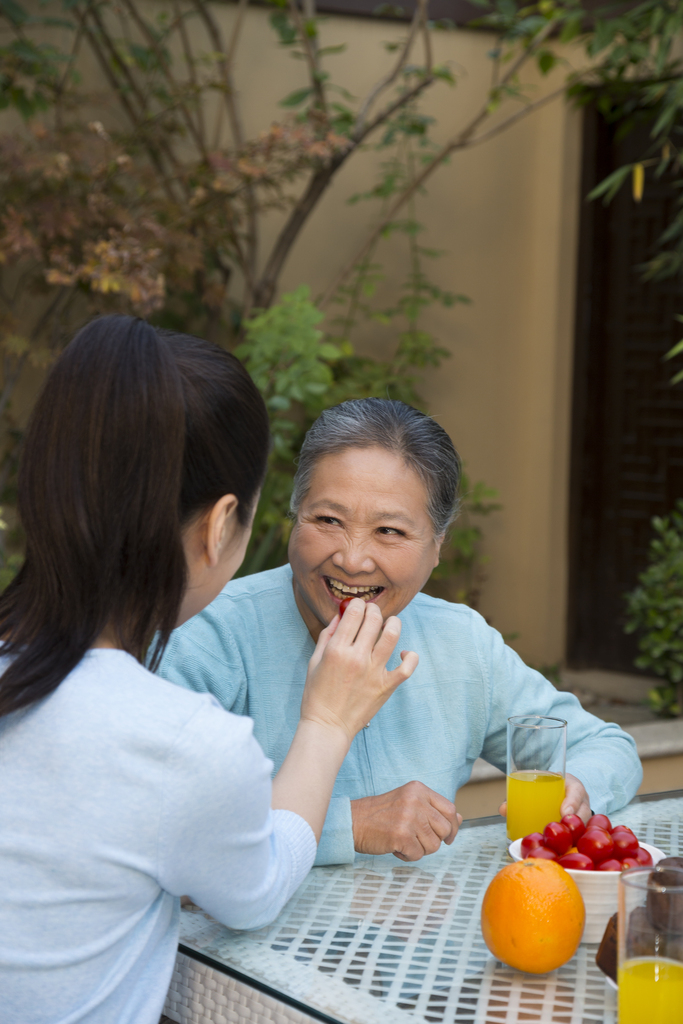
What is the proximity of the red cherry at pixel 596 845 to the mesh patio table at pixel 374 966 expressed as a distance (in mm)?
106

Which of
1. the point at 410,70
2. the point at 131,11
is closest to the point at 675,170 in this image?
the point at 410,70

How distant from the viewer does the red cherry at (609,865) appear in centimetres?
120

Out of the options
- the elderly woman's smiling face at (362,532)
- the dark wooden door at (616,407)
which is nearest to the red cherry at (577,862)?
the elderly woman's smiling face at (362,532)

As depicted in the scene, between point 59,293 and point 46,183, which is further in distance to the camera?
point 59,293

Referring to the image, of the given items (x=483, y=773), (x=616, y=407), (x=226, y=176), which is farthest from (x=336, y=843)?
(x=616, y=407)

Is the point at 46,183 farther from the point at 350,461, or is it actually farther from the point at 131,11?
the point at 350,461

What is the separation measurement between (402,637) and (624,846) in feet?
2.04

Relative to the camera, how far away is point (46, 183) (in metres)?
3.49

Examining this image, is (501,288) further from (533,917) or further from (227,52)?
(533,917)

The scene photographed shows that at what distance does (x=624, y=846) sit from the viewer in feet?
4.05

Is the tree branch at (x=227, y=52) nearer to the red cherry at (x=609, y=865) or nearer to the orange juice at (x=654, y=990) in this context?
the red cherry at (x=609, y=865)

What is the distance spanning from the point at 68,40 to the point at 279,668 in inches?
126

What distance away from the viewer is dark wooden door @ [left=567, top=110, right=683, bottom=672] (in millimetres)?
4492

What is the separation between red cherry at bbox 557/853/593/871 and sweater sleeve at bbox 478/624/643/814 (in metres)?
0.45
